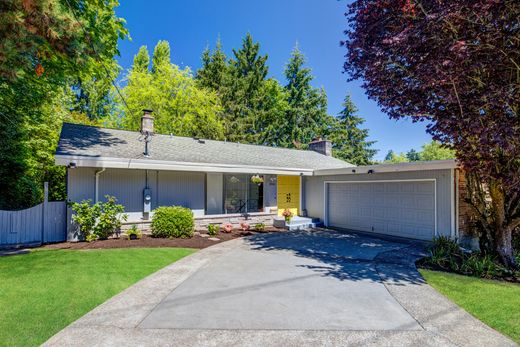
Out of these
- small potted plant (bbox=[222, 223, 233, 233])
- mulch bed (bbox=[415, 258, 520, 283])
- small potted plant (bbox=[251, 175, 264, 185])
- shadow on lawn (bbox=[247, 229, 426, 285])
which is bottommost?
Answer: mulch bed (bbox=[415, 258, 520, 283])

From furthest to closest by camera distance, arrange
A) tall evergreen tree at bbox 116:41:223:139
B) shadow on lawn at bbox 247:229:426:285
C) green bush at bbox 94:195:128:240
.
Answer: tall evergreen tree at bbox 116:41:223:139 → green bush at bbox 94:195:128:240 → shadow on lawn at bbox 247:229:426:285

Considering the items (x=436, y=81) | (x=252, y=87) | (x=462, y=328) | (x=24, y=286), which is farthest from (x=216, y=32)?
(x=462, y=328)

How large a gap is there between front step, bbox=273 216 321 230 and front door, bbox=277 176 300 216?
3.68 ft

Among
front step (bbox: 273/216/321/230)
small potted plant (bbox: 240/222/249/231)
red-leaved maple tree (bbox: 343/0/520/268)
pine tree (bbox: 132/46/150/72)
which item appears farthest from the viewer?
pine tree (bbox: 132/46/150/72)

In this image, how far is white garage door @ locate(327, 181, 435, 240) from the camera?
1037cm

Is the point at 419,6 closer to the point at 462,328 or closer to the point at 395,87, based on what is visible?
the point at 395,87

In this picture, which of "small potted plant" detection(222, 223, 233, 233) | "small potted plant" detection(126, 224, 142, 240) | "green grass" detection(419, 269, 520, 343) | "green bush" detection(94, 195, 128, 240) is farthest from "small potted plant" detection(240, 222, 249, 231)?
"green grass" detection(419, 269, 520, 343)

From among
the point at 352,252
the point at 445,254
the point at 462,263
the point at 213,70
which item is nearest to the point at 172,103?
the point at 213,70

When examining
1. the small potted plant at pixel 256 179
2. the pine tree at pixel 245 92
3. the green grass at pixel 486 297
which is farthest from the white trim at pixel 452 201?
the pine tree at pixel 245 92

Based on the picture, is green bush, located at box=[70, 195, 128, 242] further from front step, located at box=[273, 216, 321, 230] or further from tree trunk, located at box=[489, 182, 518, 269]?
tree trunk, located at box=[489, 182, 518, 269]

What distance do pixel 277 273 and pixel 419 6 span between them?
23.3 feet

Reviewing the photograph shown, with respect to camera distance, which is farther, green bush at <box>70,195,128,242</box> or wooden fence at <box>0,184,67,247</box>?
green bush at <box>70,195,128,242</box>

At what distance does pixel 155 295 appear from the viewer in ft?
16.8

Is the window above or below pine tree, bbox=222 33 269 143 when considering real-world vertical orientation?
below
